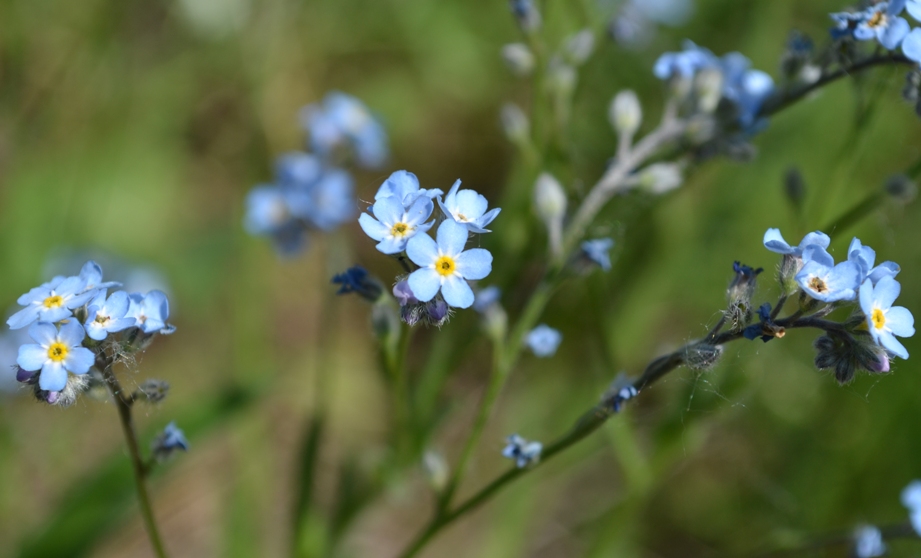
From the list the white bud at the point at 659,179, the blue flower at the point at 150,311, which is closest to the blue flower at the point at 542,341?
the white bud at the point at 659,179

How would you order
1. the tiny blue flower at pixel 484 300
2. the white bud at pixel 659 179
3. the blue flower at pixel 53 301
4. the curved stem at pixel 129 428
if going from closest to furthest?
the blue flower at pixel 53 301
the curved stem at pixel 129 428
the tiny blue flower at pixel 484 300
the white bud at pixel 659 179

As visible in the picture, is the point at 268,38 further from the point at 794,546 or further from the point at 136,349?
the point at 794,546

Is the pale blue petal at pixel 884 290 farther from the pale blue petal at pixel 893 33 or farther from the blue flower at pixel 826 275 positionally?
the pale blue petal at pixel 893 33

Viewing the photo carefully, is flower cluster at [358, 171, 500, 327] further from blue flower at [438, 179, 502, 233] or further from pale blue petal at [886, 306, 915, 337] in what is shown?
pale blue petal at [886, 306, 915, 337]

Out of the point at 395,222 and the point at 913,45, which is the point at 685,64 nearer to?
the point at 913,45

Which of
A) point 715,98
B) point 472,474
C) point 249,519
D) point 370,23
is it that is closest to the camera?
point 715,98

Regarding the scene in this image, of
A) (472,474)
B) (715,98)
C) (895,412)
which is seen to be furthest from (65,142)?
(895,412)

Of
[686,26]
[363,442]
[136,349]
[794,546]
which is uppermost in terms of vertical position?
[686,26]
